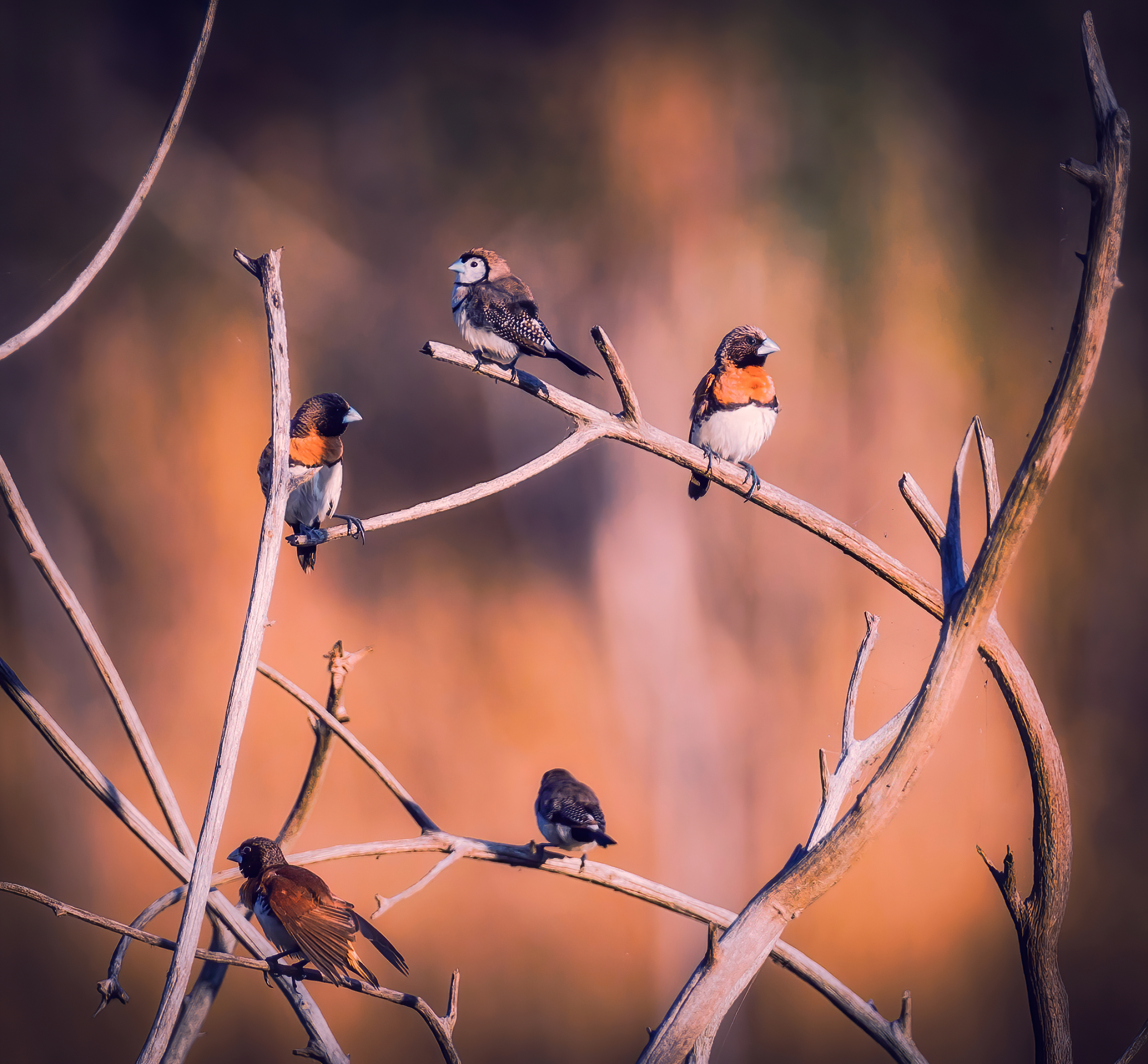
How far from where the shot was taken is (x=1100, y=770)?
6.42 ft

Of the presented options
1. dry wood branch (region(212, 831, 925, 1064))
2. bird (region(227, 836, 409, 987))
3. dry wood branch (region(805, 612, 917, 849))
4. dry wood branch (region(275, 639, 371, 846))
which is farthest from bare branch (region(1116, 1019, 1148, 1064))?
dry wood branch (region(275, 639, 371, 846))

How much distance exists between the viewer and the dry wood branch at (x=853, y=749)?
120cm

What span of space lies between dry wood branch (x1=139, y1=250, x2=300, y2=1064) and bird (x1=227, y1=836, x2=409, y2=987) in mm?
124

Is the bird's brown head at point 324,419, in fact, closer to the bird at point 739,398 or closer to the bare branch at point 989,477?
the bird at point 739,398

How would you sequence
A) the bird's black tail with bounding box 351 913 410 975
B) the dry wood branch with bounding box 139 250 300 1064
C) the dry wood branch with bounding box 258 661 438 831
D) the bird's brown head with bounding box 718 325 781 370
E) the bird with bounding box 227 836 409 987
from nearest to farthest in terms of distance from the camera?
the dry wood branch with bounding box 139 250 300 1064
the bird with bounding box 227 836 409 987
the bird's black tail with bounding box 351 913 410 975
the dry wood branch with bounding box 258 661 438 831
the bird's brown head with bounding box 718 325 781 370


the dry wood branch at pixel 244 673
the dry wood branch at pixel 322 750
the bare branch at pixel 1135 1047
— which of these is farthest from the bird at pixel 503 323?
the bare branch at pixel 1135 1047

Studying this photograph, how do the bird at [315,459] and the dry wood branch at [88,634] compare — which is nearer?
the dry wood branch at [88,634]

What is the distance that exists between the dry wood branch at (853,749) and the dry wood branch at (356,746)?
0.55 m

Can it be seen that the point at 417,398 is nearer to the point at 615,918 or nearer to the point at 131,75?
the point at 131,75

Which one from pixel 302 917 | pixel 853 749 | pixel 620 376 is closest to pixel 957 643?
pixel 853 749

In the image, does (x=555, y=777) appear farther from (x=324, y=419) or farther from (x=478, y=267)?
(x=478, y=267)

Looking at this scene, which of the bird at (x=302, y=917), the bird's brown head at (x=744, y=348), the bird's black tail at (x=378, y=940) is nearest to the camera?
the bird at (x=302, y=917)

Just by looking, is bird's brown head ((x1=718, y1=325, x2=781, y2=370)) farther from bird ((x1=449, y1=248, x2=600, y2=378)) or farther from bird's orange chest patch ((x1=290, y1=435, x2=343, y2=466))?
bird's orange chest patch ((x1=290, y1=435, x2=343, y2=466))

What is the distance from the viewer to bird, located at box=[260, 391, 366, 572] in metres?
1.39
